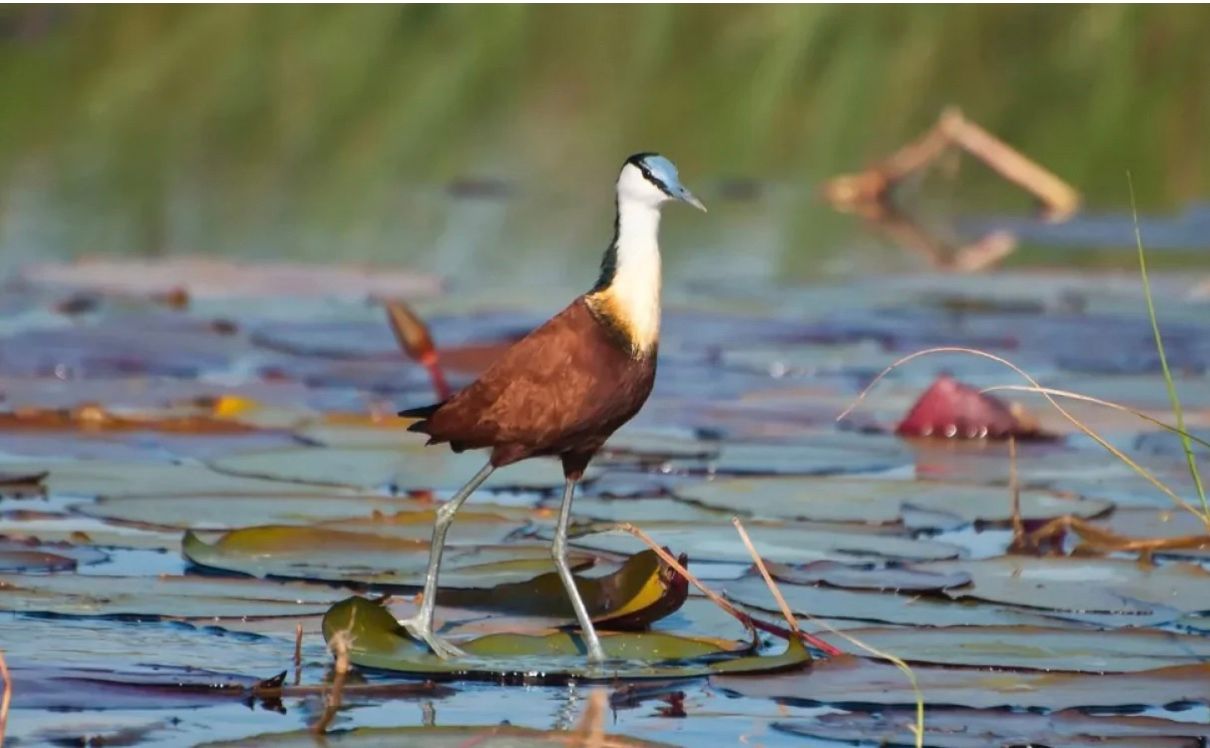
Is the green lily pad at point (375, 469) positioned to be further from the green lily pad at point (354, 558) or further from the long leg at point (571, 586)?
the long leg at point (571, 586)

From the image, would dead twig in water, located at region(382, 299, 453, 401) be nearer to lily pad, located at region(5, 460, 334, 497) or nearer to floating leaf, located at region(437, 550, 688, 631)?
lily pad, located at region(5, 460, 334, 497)

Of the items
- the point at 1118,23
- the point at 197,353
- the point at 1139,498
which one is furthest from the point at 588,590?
the point at 1118,23

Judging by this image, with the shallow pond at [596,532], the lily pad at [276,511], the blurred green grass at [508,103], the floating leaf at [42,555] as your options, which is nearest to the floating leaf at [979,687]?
the shallow pond at [596,532]

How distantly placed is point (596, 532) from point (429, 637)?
1.31ft

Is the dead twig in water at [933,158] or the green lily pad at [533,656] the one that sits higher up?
the dead twig in water at [933,158]

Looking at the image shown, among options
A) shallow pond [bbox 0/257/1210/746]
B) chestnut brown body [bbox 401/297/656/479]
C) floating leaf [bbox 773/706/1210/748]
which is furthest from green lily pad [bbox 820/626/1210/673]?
chestnut brown body [bbox 401/297/656/479]

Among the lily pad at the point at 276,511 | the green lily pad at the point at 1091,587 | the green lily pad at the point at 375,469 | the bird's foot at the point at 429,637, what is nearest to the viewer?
the bird's foot at the point at 429,637

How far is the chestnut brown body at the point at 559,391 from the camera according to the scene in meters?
4.00

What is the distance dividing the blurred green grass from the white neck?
7.72 m

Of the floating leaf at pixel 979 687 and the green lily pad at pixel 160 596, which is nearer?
the floating leaf at pixel 979 687

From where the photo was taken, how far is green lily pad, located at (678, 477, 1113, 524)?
5379 mm

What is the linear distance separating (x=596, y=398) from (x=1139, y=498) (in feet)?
7.49

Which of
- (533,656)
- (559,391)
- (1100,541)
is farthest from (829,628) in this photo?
(1100,541)

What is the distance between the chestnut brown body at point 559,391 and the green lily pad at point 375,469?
1587mm
